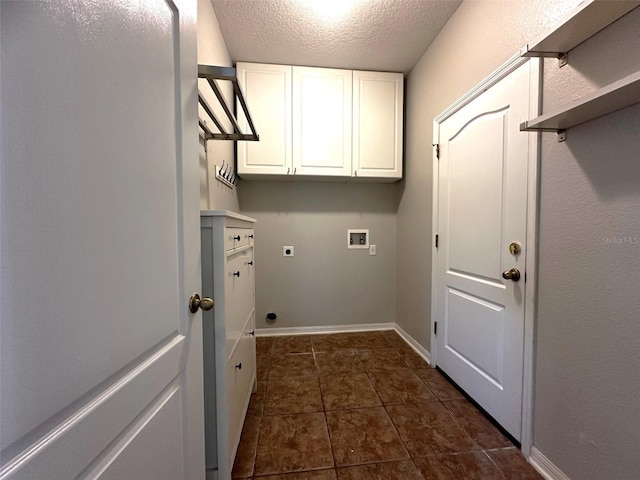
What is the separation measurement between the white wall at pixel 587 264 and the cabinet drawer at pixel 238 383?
1406mm

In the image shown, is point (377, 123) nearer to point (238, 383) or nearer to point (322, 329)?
point (322, 329)

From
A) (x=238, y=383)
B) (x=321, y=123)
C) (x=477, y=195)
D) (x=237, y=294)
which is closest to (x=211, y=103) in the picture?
(x=321, y=123)

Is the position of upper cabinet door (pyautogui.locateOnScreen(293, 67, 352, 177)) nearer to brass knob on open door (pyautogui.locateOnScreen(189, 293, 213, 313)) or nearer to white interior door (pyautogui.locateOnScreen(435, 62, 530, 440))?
white interior door (pyautogui.locateOnScreen(435, 62, 530, 440))

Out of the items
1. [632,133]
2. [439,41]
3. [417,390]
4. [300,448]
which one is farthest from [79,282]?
[439,41]

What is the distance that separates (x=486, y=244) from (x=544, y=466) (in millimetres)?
1055

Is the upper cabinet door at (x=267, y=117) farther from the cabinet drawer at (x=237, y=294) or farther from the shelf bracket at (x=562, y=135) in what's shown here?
the shelf bracket at (x=562, y=135)

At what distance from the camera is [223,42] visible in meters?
2.00

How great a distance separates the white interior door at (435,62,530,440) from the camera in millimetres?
1316

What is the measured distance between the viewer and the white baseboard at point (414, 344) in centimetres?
218

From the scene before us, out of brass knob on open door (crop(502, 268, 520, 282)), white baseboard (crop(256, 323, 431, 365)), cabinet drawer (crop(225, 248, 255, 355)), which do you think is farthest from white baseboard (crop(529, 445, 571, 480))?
cabinet drawer (crop(225, 248, 255, 355))

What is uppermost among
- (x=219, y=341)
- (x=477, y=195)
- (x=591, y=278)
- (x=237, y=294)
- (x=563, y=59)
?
(x=563, y=59)

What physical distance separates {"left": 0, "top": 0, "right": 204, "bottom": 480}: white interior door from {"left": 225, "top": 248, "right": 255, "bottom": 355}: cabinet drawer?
1.08ft

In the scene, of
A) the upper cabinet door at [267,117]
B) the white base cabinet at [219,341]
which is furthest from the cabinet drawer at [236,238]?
the upper cabinet door at [267,117]

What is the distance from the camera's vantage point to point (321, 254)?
2.80 m
